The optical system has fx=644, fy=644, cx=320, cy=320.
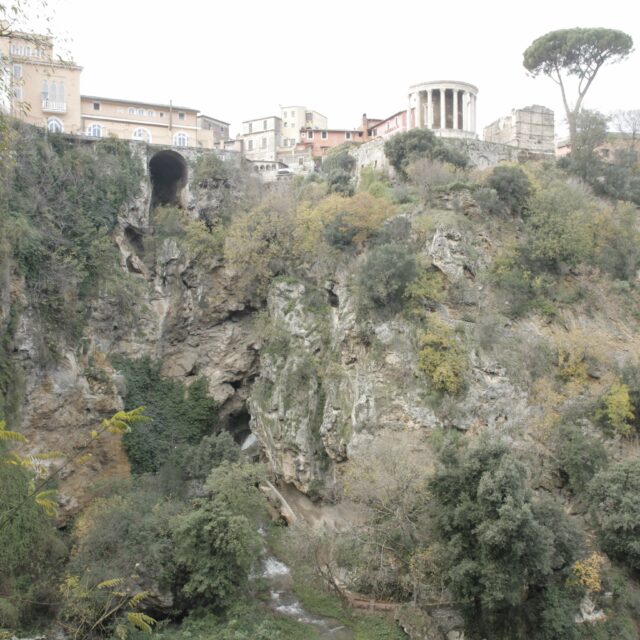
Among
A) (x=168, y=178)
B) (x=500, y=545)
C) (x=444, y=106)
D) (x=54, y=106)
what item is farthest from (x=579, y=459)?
(x=54, y=106)

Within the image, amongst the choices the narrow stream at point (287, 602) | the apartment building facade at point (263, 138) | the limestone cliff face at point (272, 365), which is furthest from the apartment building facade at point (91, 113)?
the narrow stream at point (287, 602)

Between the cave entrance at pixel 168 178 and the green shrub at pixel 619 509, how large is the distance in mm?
23671

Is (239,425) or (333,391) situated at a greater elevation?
(333,391)

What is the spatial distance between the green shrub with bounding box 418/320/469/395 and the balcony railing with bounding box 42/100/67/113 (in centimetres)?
2394

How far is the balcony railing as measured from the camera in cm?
3398

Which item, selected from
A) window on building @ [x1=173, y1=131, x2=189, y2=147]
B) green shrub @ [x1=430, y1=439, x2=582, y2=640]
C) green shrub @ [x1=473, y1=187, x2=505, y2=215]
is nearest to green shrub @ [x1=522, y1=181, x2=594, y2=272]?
green shrub @ [x1=473, y1=187, x2=505, y2=215]

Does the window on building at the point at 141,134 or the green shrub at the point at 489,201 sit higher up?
the window on building at the point at 141,134

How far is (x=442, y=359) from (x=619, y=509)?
706 centimetres

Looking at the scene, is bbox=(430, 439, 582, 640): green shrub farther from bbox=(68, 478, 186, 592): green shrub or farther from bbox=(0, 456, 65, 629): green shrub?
bbox=(0, 456, 65, 629): green shrub

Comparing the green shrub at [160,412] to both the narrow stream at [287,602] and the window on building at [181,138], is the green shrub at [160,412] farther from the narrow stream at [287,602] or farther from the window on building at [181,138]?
the window on building at [181,138]

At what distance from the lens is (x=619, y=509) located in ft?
59.6

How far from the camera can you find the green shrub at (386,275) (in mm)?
23344

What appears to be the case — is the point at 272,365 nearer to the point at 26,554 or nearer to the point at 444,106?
the point at 26,554

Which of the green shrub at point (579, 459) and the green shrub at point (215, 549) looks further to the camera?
the green shrub at point (579, 459)
